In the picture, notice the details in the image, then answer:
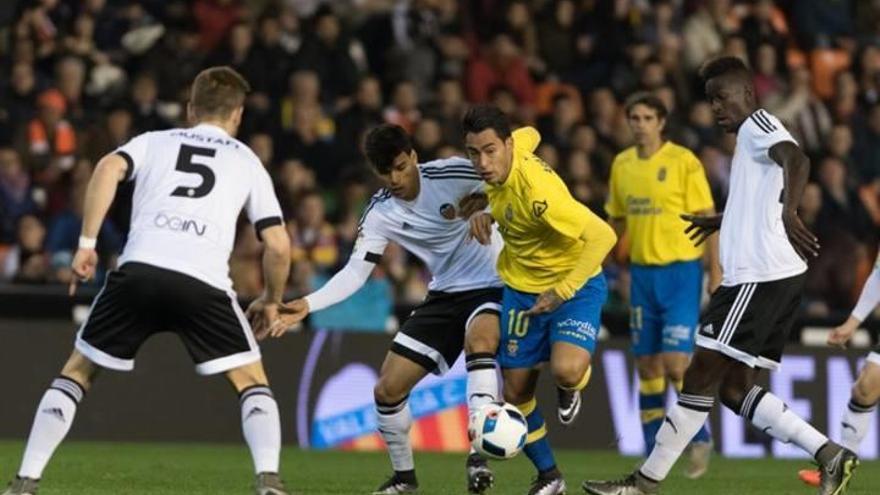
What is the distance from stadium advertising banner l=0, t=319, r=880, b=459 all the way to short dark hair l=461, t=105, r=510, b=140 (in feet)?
20.0

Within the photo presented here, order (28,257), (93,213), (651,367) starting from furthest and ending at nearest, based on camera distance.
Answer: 1. (28,257)
2. (651,367)
3. (93,213)

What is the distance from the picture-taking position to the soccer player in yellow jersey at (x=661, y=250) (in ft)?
46.6

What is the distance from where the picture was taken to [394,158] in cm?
1135

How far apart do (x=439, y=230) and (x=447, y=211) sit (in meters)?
0.13

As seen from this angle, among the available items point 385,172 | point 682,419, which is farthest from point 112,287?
point 682,419

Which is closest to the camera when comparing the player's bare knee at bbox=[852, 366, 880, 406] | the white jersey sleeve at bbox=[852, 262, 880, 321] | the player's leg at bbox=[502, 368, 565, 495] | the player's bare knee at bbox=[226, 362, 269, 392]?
the player's bare knee at bbox=[226, 362, 269, 392]

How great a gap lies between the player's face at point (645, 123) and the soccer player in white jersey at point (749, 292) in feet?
10.5

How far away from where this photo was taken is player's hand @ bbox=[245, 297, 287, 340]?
975 cm

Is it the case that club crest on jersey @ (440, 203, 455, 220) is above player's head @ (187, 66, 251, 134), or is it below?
below

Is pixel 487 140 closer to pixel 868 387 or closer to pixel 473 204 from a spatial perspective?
pixel 473 204

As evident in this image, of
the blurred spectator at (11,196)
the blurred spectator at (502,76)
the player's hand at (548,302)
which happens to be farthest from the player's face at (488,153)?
the blurred spectator at (502,76)

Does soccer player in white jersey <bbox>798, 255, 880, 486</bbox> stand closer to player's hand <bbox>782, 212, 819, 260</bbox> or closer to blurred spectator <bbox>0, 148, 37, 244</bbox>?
player's hand <bbox>782, 212, 819, 260</bbox>

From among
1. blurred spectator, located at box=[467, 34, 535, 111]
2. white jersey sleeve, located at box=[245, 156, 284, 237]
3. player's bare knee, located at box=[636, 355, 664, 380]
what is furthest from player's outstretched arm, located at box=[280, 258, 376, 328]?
blurred spectator, located at box=[467, 34, 535, 111]

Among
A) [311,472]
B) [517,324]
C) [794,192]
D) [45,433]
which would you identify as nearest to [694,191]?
[311,472]
